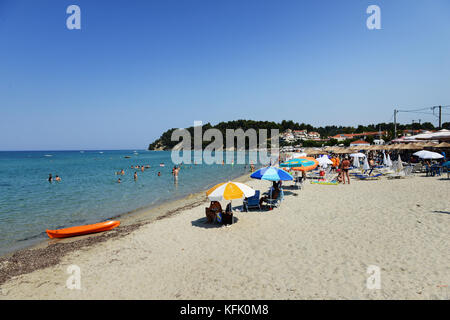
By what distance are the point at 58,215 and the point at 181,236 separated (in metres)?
9.24

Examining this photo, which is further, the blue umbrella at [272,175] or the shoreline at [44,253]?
the blue umbrella at [272,175]

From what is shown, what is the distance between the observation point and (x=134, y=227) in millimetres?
9523

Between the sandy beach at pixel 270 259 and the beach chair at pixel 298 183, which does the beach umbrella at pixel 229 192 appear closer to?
the sandy beach at pixel 270 259

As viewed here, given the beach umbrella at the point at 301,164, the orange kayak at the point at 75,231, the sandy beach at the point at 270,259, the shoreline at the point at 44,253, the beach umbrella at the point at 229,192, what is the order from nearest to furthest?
1. the sandy beach at the point at 270,259
2. the shoreline at the point at 44,253
3. the beach umbrella at the point at 229,192
4. the orange kayak at the point at 75,231
5. the beach umbrella at the point at 301,164

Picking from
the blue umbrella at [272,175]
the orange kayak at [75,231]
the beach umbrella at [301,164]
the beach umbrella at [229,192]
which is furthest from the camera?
the beach umbrella at [301,164]

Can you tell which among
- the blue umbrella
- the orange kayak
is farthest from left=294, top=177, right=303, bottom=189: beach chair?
the orange kayak

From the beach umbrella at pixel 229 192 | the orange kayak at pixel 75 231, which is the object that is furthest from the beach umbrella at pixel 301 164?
the orange kayak at pixel 75 231

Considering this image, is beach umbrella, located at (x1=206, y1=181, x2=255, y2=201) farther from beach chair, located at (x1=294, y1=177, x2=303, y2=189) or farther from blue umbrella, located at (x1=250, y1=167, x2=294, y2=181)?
beach chair, located at (x1=294, y1=177, x2=303, y2=189)

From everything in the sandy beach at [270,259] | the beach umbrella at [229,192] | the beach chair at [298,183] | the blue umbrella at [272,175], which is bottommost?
the sandy beach at [270,259]

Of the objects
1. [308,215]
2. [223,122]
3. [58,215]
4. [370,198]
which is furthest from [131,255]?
[223,122]

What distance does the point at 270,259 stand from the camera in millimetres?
5629

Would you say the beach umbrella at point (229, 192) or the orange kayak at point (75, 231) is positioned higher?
the beach umbrella at point (229, 192)

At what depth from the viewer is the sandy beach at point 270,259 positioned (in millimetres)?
4426
